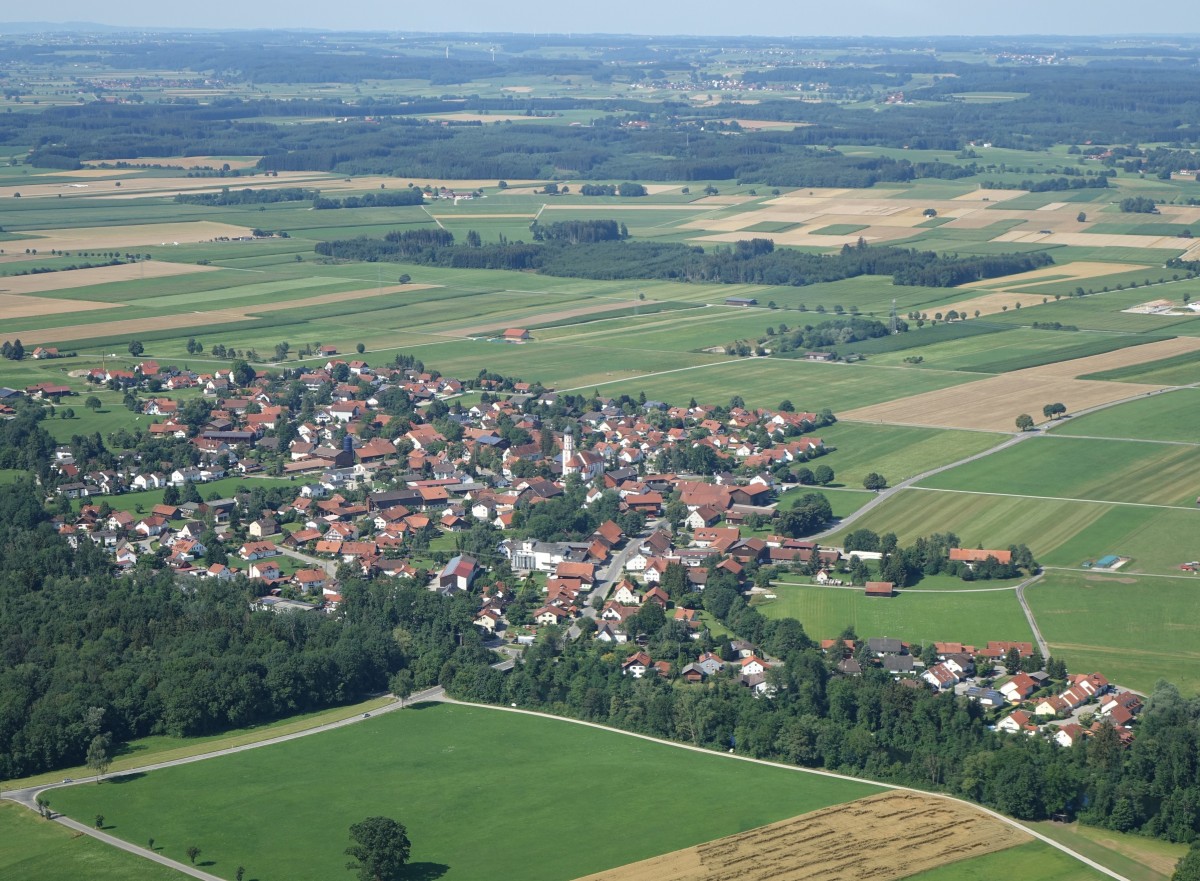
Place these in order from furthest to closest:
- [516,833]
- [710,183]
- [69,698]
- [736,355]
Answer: [710,183] → [736,355] → [69,698] → [516,833]

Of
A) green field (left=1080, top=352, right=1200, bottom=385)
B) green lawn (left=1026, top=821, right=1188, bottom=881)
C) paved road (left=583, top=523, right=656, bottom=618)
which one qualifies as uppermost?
green field (left=1080, top=352, right=1200, bottom=385)

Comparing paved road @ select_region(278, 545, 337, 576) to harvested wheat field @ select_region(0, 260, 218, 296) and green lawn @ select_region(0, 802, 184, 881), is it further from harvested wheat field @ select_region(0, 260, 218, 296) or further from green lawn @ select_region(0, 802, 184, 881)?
harvested wheat field @ select_region(0, 260, 218, 296)

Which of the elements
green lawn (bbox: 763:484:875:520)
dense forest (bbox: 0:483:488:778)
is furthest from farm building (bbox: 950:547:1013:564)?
dense forest (bbox: 0:483:488:778)

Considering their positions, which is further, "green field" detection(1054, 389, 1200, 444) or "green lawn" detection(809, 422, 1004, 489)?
"green field" detection(1054, 389, 1200, 444)

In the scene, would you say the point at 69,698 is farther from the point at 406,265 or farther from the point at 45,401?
the point at 406,265

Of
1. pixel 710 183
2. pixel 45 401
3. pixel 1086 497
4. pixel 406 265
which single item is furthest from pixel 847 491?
pixel 710 183

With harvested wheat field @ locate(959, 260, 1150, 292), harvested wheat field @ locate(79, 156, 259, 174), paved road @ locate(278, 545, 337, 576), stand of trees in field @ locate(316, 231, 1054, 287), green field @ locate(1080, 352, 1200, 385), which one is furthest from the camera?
harvested wheat field @ locate(79, 156, 259, 174)
